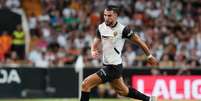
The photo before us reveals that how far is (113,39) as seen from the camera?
1386 centimetres

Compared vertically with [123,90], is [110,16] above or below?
above

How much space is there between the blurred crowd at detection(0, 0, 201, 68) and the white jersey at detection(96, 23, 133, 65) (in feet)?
31.7

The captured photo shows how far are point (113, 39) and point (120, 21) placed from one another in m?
12.6

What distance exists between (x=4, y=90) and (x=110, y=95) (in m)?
3.28

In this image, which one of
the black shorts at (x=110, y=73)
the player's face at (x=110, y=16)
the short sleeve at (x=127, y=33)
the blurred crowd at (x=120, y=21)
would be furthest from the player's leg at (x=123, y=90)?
the blurred crowd at (x=120, y=21)

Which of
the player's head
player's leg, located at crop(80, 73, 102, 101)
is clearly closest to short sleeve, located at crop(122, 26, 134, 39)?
the player's head

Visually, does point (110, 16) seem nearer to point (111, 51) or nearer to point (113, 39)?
point (113, 39)

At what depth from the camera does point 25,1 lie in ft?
90.2

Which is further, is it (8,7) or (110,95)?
(8,7)

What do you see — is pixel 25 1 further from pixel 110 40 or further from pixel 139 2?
pixel 110 40

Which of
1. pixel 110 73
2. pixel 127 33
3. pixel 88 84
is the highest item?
pixel 127 33

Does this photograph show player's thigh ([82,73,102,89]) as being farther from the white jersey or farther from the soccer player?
the white jersey

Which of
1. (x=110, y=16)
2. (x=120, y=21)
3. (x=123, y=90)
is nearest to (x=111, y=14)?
(x=110, y=16)

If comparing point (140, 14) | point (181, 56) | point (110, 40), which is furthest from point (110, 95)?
point (110, 40)
